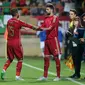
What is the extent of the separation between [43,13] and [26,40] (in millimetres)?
1816

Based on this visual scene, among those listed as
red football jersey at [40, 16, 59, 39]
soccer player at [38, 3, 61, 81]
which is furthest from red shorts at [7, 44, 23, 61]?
red football jersey at [40, 16, 59, 39]

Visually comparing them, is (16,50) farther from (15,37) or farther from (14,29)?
(14,29)

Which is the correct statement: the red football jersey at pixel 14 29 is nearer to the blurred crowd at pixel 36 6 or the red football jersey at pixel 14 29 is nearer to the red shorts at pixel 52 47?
the red shorts at pixel 52 47

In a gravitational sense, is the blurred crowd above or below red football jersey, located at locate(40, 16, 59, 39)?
below

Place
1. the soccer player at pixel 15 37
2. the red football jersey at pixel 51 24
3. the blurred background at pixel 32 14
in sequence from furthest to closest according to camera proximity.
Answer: the blurred background at pixel 32 14, the soccer player at pixel 15 37, the red football jersey at pixel 51 24

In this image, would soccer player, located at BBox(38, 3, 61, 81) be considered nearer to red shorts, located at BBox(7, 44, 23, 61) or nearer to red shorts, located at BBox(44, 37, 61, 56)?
red shorts, located at BBox(44, 37, 61, 56)

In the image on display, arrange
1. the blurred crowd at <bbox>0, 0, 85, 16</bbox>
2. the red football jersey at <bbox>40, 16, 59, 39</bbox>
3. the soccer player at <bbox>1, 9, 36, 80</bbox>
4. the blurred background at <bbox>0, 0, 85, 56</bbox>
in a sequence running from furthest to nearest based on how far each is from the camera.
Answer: the blurred crowd at <bbox>0, 0, 85, 16</bbox>, the blurred background at <bbox>0, 0, 85, 56</bbox>, the soccer player at <bbox>1, 9, 36, 80</bbox>, the red football jersey at <bbox>40, 16, 59, 39</bbox>

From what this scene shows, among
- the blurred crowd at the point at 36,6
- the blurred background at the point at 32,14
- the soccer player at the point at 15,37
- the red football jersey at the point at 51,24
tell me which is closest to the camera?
the red football jersey at the point at 51,24

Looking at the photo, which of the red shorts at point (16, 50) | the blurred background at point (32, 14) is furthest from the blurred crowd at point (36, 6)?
the red shorts at point (16, 50)

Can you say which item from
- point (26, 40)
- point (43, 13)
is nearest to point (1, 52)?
point (26, 40)

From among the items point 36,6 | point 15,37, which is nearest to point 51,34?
point 15,37

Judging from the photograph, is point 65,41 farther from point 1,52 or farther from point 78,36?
point 78,36

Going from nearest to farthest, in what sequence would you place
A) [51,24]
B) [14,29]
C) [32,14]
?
1. [51,24]
2. [14,29]
3. [32,14]

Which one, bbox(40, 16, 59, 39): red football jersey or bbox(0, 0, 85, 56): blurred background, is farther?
bbox(0, 0, 85, 56): blurred background
